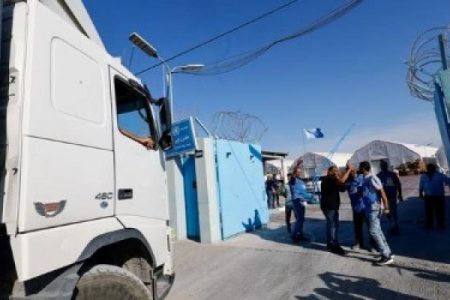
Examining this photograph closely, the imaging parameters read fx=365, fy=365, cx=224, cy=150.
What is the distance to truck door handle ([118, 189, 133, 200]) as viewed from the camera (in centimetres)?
307

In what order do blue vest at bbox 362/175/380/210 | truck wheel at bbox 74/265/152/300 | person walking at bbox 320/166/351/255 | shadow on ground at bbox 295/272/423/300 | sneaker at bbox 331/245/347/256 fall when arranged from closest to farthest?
truck wheel at bbox 74/265/152/300, shadow on ground at bbox 295/272/423/300, blue vest at bbox 362/175/380/210, sneaker at bbox 331/245/347/256, person walking at bbox 320/166/351/255

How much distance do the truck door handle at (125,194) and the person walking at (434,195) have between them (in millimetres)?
7556

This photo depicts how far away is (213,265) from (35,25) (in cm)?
550

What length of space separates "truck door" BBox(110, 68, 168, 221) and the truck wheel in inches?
19.8

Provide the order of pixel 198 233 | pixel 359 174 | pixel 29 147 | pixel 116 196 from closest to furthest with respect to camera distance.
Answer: pixel 29 147, pixel 116 196, pixel 359 174, pixel 198 233

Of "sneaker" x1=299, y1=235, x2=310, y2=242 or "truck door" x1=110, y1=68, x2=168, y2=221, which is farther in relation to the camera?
"sneaker" x1=299, y1=235, x2=310, y2=242

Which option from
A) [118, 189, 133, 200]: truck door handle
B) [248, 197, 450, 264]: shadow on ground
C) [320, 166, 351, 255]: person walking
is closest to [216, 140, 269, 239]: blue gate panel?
[248, 197, 450, 264]: shadow on ground

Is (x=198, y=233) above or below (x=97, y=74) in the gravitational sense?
below

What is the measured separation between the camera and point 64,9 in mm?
3617

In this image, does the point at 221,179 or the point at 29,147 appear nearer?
the point at 29,147

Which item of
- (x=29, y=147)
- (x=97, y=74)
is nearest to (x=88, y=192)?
(x=29, y=147)

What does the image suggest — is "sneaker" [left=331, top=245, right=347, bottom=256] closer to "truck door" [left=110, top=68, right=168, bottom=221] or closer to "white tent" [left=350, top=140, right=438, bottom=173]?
"truck door" [left=110, top=68, right=168, bottom=221]

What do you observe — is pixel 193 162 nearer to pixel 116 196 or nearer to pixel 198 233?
pixel 198 233

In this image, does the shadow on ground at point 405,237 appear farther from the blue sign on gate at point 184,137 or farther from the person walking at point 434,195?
the blue sign on gate at point 184,137
